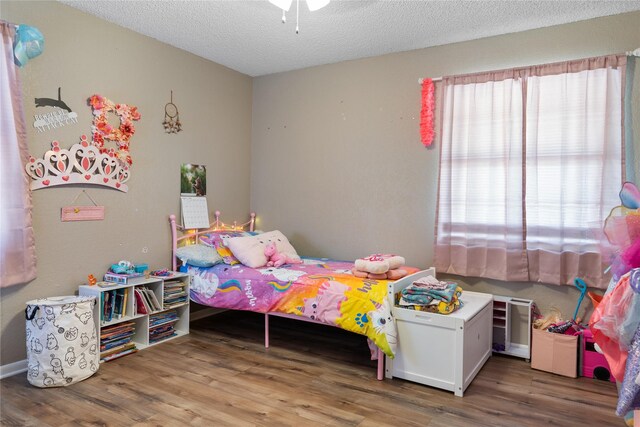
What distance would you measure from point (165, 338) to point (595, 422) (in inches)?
120

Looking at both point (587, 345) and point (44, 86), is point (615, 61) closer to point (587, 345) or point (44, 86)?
point (587, 345)

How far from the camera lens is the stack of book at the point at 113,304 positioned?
3061mm

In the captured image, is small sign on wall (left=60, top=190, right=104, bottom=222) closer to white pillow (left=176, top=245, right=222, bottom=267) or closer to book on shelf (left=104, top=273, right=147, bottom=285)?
book on shelf (left=104, top=273, right=147, bottom=285)

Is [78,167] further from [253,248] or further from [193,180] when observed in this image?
[253,248]

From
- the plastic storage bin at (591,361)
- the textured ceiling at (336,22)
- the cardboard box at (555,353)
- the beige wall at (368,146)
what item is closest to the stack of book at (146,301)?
the beige wall at (368,146)

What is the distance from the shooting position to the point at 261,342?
3.58 m

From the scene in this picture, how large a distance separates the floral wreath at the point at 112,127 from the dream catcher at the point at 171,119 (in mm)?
292

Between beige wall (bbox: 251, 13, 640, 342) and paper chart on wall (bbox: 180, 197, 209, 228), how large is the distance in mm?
758

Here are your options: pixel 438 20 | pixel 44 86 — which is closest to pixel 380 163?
pixel 438 20

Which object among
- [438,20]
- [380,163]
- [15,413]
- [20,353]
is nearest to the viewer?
[15,413]

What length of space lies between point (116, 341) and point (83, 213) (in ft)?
3.23

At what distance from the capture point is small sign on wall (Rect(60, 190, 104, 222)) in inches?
121

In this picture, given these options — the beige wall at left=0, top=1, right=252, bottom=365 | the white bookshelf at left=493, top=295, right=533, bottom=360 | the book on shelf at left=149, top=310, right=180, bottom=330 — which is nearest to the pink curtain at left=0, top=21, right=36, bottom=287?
the beige wall at left=0, top=1, right=252, bottom=365

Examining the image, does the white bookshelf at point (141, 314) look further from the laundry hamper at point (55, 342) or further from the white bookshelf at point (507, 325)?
the white bookshelf at point (507, 325)
